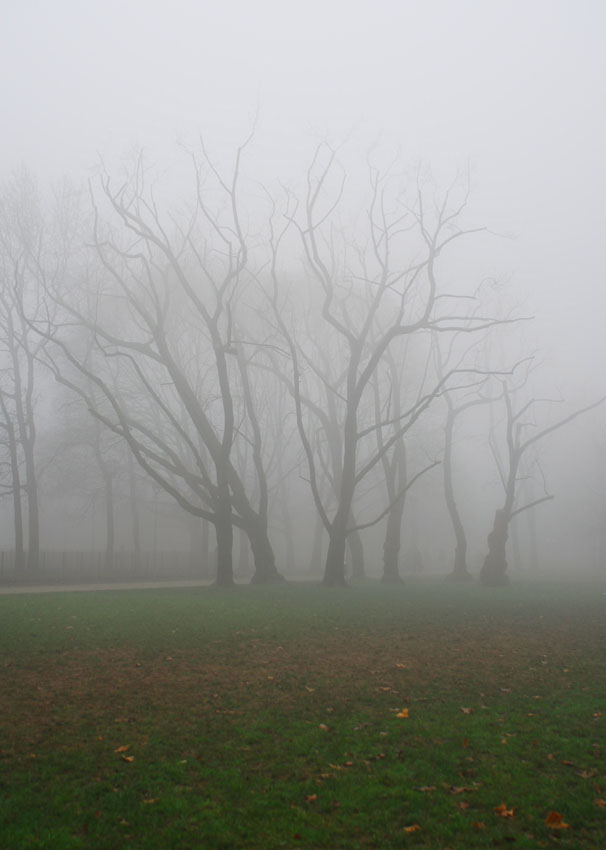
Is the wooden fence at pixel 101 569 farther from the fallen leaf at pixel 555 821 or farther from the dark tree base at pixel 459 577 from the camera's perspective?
the fallen leaf at pixel 555 821

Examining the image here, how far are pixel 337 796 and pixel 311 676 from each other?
4361 millimetres

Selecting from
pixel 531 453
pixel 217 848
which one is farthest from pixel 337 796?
pixel 531 453

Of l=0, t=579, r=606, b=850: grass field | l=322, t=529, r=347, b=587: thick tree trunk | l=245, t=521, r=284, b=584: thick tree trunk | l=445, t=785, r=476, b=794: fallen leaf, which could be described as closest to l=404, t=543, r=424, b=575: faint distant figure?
l=245, t=521, r=284, b=584: thick tree trunk

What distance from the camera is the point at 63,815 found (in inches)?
209

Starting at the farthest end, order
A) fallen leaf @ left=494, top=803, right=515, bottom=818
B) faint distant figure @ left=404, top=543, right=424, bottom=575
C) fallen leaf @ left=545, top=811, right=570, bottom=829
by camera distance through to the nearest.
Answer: faint distant figure @ left=404, top=543, right=424, bottom=575 → fallen leaf @ left=494, top=803, right=515, bottom=818 → fallen leaf @ left=545, top=811, right=570, bottom=829

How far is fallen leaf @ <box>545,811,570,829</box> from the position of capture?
5145 mm

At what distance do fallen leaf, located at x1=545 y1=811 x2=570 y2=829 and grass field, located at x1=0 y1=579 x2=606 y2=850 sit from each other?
0.02 metres

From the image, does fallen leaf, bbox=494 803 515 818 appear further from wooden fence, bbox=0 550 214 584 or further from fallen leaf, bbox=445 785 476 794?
wooden fence, bbox=0 550 214 584

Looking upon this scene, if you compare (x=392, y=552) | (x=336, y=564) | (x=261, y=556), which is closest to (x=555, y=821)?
(x=336, y=564)

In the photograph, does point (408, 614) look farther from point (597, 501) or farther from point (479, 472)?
point (479, 472)

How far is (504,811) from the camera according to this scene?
5.39 m

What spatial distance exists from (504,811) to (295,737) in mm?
2432

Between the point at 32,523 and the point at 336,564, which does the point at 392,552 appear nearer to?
the point at 336,564

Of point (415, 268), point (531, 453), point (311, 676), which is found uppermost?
point (415, 268)
